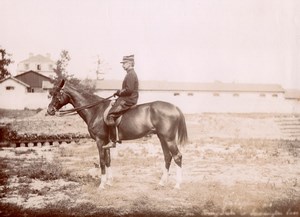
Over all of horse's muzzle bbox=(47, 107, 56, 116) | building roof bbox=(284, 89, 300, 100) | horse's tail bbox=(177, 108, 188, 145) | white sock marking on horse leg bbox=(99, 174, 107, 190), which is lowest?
white sock marking on horse leg bbox=(99, 174, 107, 190)

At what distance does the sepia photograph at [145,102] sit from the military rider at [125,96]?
12 mm

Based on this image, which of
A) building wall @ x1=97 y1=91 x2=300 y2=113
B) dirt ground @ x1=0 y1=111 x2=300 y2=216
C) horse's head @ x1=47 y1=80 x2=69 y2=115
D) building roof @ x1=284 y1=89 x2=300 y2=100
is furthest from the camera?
building roof @ x1=284 y1=89 x2=300 y2=100

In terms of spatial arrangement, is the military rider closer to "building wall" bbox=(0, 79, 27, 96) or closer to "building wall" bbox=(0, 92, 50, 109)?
"building wall" bbox=(0, 92, 50, 109)

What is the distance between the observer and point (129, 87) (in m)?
3.84

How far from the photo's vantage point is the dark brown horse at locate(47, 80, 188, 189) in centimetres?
392

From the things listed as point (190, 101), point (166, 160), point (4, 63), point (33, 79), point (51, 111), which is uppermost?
point (4, 63)

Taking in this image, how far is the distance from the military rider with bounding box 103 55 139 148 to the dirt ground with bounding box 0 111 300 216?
374 millimetres

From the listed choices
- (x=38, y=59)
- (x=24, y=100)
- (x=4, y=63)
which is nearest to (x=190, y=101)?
(x=38, y=59)

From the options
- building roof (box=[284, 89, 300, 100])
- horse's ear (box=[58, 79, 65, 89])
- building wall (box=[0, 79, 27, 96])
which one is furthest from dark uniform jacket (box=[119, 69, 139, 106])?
building roof (box=[284, 89, 300, 100])

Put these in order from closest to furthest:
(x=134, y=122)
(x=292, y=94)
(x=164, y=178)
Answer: (x=164, y=178), (x=134, y=122), (x=292, y=94)

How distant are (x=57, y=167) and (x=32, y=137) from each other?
60cm

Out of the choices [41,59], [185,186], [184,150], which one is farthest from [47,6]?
[185,186]

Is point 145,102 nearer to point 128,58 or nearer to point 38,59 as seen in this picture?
point 128,58

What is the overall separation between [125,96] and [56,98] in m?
0.81
